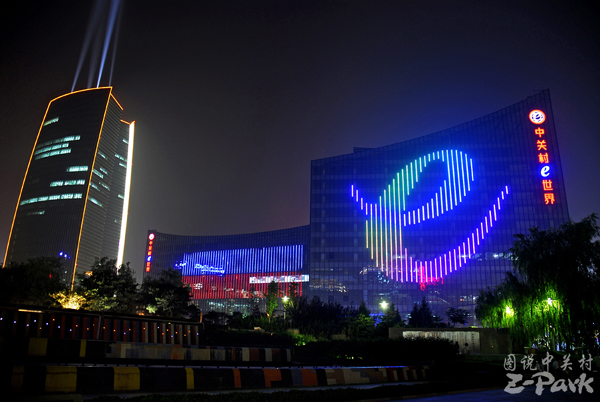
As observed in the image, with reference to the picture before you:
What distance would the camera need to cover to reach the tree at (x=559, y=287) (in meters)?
29.2

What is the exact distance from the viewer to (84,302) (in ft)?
136

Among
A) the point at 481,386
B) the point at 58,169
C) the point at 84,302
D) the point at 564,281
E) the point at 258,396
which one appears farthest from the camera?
Answer: the point at 58,169

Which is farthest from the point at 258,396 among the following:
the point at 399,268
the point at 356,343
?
the point at 399,268

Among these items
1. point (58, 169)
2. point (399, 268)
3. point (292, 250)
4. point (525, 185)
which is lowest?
point (399, 268)

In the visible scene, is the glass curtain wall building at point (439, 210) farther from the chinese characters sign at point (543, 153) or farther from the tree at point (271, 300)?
the tree at point (271, 300)

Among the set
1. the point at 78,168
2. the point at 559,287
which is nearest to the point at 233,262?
the point at 78,168

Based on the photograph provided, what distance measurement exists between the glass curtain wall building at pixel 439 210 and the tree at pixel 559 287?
59778 millimetres

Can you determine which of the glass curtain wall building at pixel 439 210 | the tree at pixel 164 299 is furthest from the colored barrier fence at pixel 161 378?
the glass curtain wall building at pixel 439 210

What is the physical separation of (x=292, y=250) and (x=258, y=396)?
12033 cm

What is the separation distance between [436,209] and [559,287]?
67184mm

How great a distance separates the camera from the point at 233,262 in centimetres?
13862

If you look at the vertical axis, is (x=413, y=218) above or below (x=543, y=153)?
below

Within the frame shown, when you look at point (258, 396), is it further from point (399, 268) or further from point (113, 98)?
point (113, 98)

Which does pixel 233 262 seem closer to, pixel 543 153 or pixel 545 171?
pixel 545 171
